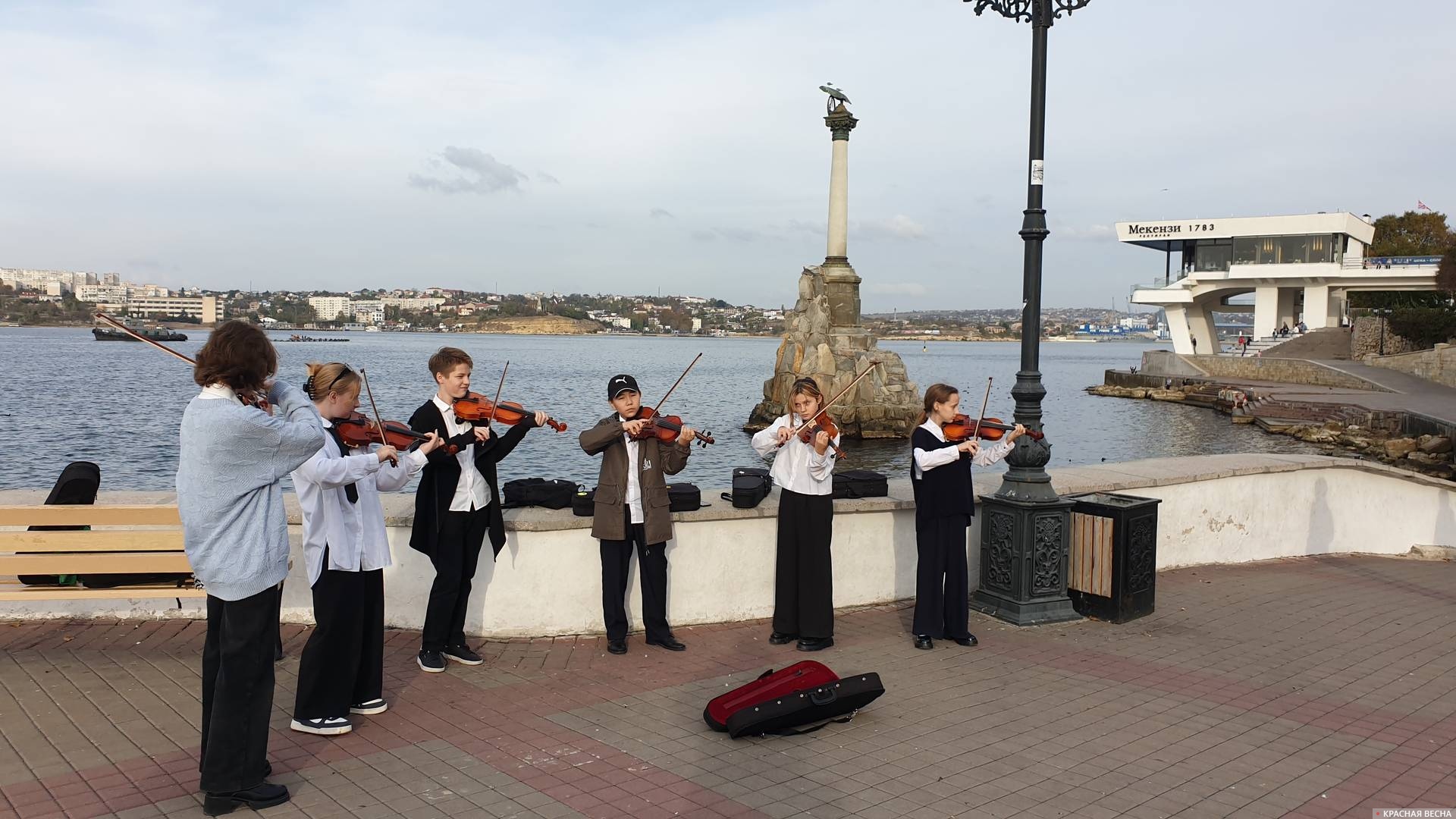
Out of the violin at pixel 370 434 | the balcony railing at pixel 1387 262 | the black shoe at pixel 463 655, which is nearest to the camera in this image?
the violin at pixel 370 434

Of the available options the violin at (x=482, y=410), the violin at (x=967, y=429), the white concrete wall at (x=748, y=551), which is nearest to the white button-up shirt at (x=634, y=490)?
the white concrete wall at (x=748, y=551)

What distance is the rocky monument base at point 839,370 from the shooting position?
42594 millimetres

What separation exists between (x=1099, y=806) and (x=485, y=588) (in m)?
4.05

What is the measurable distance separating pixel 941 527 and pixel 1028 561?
0.97 meters

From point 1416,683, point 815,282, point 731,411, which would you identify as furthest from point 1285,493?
point 731,411

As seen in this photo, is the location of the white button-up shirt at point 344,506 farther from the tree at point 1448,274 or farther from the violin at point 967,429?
the tree at point 1448,274

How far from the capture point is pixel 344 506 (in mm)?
5156

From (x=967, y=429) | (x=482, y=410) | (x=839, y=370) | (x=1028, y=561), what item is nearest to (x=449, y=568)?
(x=482, y=410)

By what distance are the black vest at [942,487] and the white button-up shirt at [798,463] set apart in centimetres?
65

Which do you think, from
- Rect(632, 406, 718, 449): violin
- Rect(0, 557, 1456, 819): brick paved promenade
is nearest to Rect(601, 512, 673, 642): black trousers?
Rect(0, 557, 1456, 819): brick paved promenade

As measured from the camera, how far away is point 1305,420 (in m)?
42.4

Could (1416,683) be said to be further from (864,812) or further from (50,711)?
(50,711)

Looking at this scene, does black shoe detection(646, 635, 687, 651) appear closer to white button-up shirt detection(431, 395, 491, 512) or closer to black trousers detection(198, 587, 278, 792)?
white button-up shirt detection(431, 395, 491, 512)

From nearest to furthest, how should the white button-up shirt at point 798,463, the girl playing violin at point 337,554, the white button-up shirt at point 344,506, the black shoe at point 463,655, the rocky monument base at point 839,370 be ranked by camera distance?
1. the white button-up shirt at point 344,506
2. the girl playing violin at point 337,554
3. the black shoe at point 463,655
4. the white button-up shirt at point 798,463
5. the rocky monument base at point 839,370
